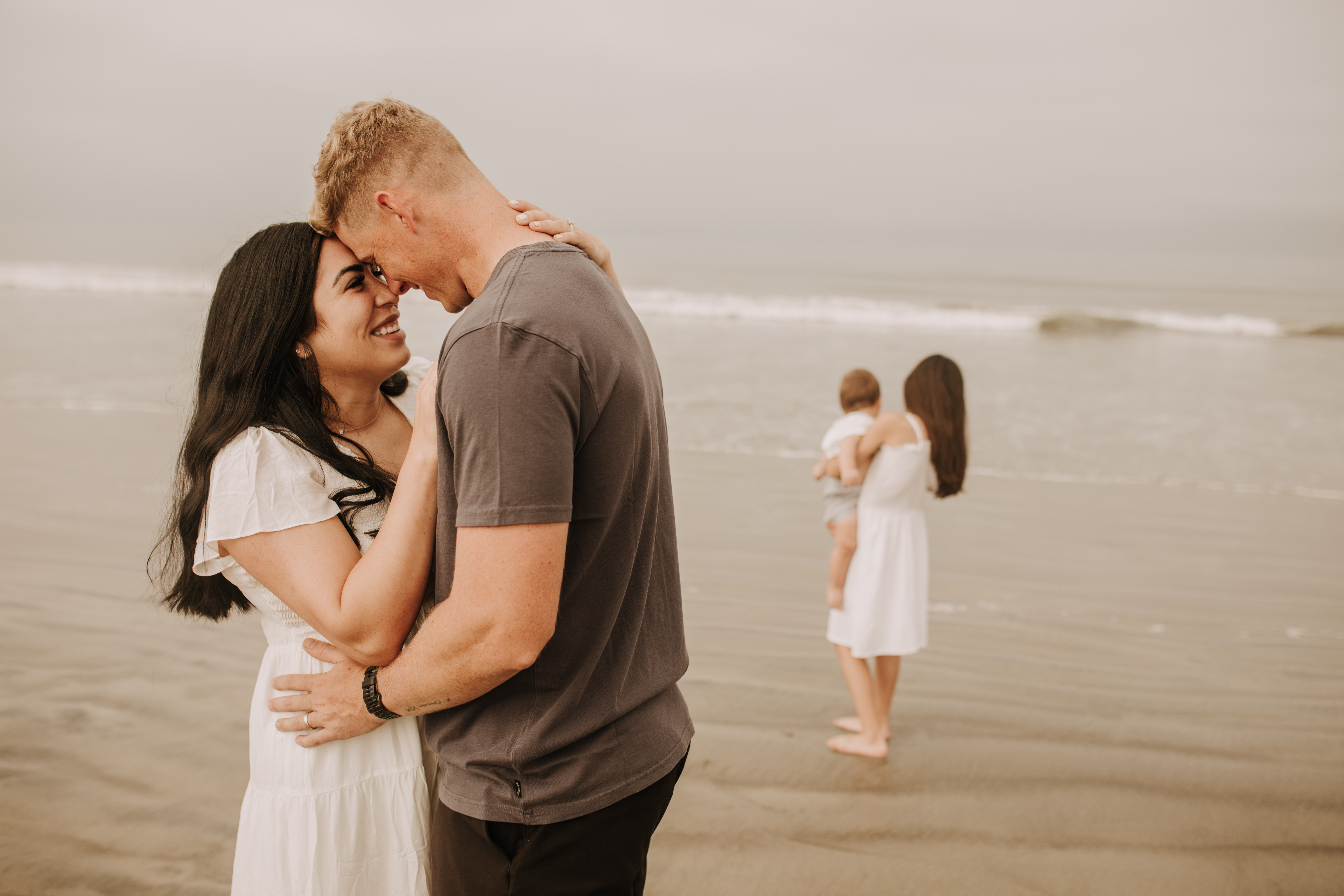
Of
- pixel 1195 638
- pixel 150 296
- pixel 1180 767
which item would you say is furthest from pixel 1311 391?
pixel 150 296

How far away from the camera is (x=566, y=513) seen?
1.41 m

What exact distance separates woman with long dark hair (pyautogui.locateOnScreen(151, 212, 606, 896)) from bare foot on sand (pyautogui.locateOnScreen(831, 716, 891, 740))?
280 centimetres

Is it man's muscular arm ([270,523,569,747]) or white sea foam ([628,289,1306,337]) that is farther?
white sea foam ([628,289,1306,337])

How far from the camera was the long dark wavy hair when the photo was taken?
6.36ft

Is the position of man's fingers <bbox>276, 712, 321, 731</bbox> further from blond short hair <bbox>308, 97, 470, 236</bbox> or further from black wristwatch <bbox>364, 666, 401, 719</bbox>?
blond short hair <bbox>308, 97, 470, 236</bbox>

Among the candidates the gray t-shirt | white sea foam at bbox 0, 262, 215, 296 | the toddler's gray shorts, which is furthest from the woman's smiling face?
white sea foam at bbox 0, 262, 215, 296

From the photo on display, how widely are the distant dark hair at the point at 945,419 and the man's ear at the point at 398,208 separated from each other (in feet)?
11.1

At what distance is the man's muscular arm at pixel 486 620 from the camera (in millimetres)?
1401

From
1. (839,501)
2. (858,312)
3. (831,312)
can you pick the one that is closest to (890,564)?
(839,501)

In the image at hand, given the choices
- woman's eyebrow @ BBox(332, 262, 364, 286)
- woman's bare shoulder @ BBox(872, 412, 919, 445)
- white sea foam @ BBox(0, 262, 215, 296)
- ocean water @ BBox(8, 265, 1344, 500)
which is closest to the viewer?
woman's eyebrow @ BBox(332, 262, 364, 286)

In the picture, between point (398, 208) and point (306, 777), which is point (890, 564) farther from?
point (398, 208)

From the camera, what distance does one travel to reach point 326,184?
5.97 ft

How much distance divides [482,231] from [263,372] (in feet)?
2.09

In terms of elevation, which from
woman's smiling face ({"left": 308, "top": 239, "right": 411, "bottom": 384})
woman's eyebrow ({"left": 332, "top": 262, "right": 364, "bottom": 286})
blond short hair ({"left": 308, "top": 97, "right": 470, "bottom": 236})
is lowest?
woman's smiling face ({"left": 308, "top": 239, "right": 411, "bottom": 384})
